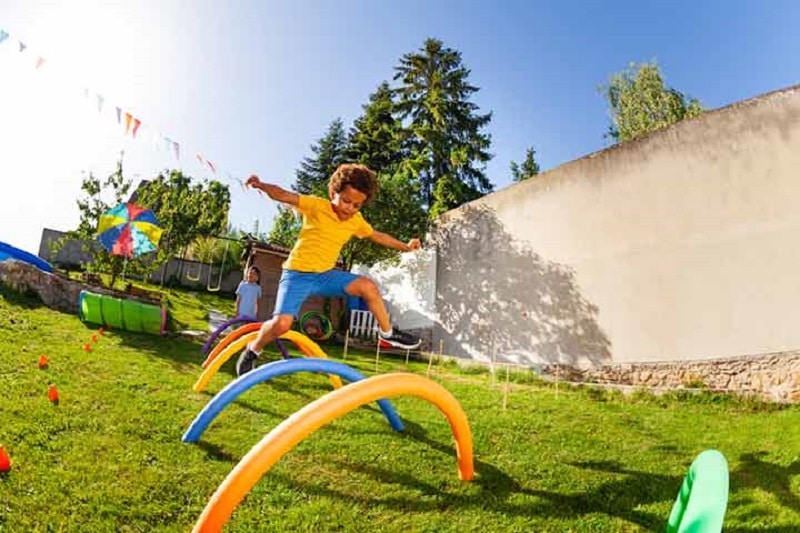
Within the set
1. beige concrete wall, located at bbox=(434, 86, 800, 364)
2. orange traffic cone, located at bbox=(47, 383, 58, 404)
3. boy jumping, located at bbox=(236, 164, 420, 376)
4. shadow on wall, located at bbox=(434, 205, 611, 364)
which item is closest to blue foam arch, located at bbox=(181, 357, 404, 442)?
boy jumping, located at bbox=(236, 164, 420, 376)

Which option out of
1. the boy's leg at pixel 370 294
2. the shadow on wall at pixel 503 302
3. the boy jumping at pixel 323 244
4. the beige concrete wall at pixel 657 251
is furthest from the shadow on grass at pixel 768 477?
the shadow on wall at pixel 503 302

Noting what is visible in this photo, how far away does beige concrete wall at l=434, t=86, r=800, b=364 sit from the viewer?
351 inches

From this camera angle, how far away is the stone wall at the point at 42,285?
10953mm

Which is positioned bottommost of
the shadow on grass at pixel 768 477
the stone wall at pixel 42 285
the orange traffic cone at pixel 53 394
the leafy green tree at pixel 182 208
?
the orange traffic cone at pixel 53 394

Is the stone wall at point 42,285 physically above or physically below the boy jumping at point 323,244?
below

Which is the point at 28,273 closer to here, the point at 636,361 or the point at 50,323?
the point at 50,323

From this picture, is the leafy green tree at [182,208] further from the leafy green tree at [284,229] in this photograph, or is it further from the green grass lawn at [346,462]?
the green grass lawn at [346,462]

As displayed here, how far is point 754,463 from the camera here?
188 inches

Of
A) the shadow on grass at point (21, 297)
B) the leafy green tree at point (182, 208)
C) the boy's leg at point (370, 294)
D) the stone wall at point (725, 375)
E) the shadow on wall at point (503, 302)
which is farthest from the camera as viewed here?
the leafy green tree at point (182, 208)

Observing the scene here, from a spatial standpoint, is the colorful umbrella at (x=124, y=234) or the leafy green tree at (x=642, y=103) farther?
the leafy green tree at (x=642, y=103)

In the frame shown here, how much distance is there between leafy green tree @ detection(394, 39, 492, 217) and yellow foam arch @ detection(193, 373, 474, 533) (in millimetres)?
21060

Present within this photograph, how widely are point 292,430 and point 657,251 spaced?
32.0 feet

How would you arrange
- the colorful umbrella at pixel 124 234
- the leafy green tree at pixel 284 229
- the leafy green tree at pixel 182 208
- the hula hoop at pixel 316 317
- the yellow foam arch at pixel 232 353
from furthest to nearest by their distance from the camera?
1. the leafy green tree at pixel 284 229
2. the leafy green tree at pixel 182 208
3. the hula hoop at pixel 316 317
4. the colorful umbrella at pixel 124 234
5. the yellow foam arch at pixel 232 353

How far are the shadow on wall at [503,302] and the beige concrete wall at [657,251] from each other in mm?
35
